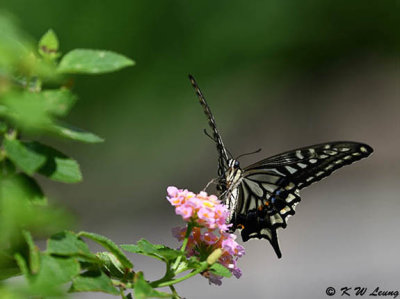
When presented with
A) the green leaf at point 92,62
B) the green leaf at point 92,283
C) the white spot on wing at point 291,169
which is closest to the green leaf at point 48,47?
the green leaf at point 92,62

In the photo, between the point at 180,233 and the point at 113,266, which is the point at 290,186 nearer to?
the point at 180,233

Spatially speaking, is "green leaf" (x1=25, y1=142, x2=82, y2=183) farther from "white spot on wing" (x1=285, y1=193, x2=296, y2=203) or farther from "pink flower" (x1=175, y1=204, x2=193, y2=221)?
"white spot on wing" (x1=285, y1=193, x2=296, y2=203)

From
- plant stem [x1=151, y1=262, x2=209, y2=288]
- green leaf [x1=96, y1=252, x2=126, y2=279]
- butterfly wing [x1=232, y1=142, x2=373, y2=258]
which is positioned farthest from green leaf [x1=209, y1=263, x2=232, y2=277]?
butterfly wing [x1=232, y1=142, x2=373, y2=258]

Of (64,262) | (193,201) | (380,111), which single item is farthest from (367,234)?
(64,262)

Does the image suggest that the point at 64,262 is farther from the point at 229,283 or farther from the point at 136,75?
the point at 136,75

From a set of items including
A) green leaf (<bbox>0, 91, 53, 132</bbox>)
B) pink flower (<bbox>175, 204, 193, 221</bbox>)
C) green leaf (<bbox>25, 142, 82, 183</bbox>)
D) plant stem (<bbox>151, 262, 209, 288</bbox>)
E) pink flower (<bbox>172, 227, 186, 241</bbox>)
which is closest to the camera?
green leaf (<bbox>0, 91, 53, 132</bbox>)

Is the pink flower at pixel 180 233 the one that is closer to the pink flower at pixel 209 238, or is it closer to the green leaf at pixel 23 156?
the pink flower at pixel 209 238
